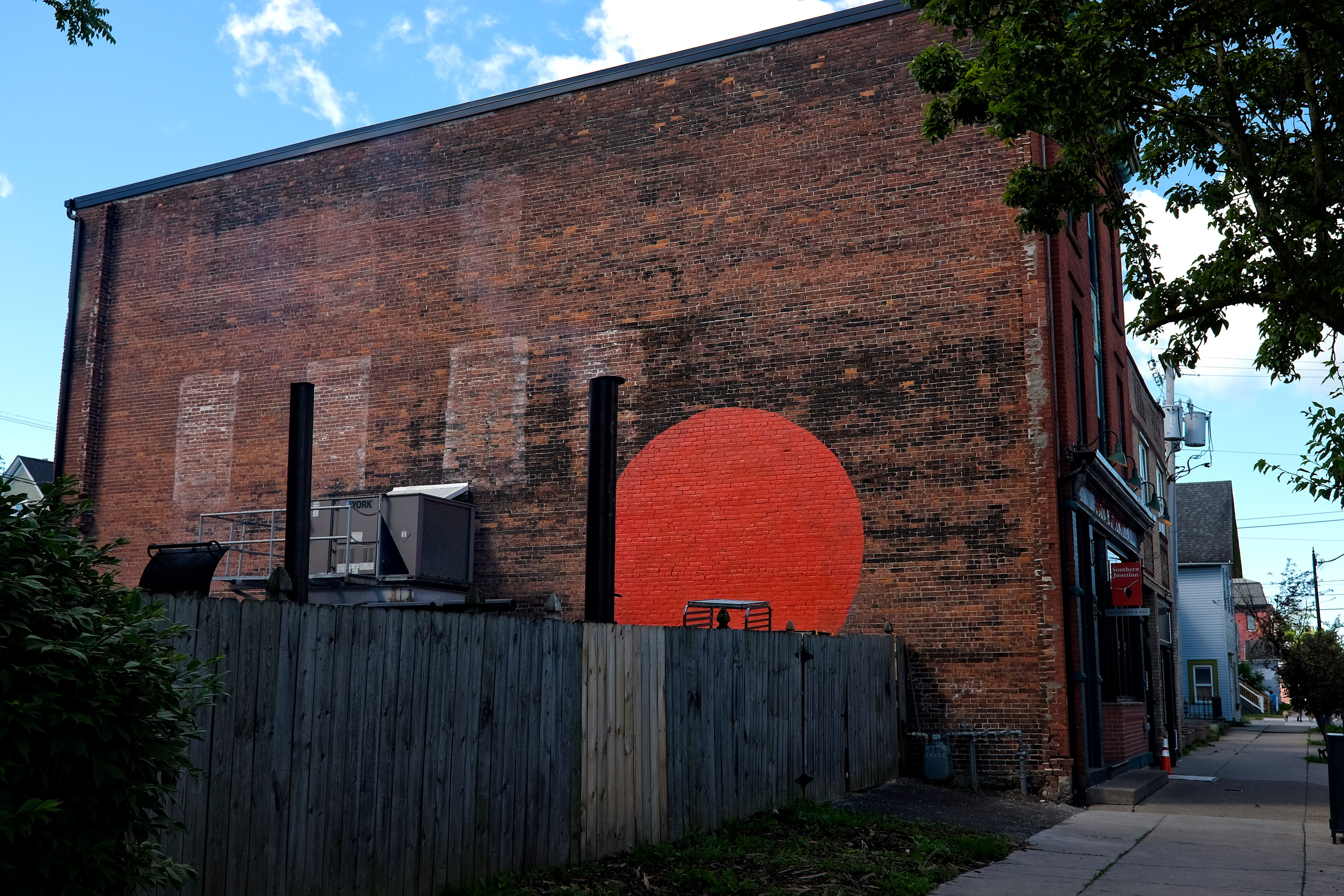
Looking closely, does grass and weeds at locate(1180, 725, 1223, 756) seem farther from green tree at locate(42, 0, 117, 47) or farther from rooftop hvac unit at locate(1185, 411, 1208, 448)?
green tree at locate(42, 0, 117, 47)

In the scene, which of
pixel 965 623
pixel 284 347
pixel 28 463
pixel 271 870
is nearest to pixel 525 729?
pixel 271 870

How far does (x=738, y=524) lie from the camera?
57.5ft

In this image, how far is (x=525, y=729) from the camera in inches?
333

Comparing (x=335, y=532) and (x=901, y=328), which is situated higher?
(x=901, y=328)

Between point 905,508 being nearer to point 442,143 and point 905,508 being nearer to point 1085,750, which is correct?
point 1085,750

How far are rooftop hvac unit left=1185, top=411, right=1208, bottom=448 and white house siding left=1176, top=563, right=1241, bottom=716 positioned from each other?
17.6m

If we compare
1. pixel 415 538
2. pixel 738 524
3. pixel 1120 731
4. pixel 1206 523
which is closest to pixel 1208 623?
pixel 1206 523

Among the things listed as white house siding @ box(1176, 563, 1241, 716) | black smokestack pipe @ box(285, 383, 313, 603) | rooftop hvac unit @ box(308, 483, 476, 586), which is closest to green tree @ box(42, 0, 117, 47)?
black smokestack pipe @ box(285, 383, 313, 603)

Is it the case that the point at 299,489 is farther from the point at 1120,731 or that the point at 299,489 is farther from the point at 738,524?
the point at 1120,731

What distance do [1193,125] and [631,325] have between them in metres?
9.63

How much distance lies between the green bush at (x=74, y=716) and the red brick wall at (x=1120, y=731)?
1634 cm

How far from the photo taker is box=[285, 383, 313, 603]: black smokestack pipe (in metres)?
12.1

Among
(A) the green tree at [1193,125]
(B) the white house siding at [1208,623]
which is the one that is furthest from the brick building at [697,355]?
(B) the white house siding at [1208,623]

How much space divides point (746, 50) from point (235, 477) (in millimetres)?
12268
